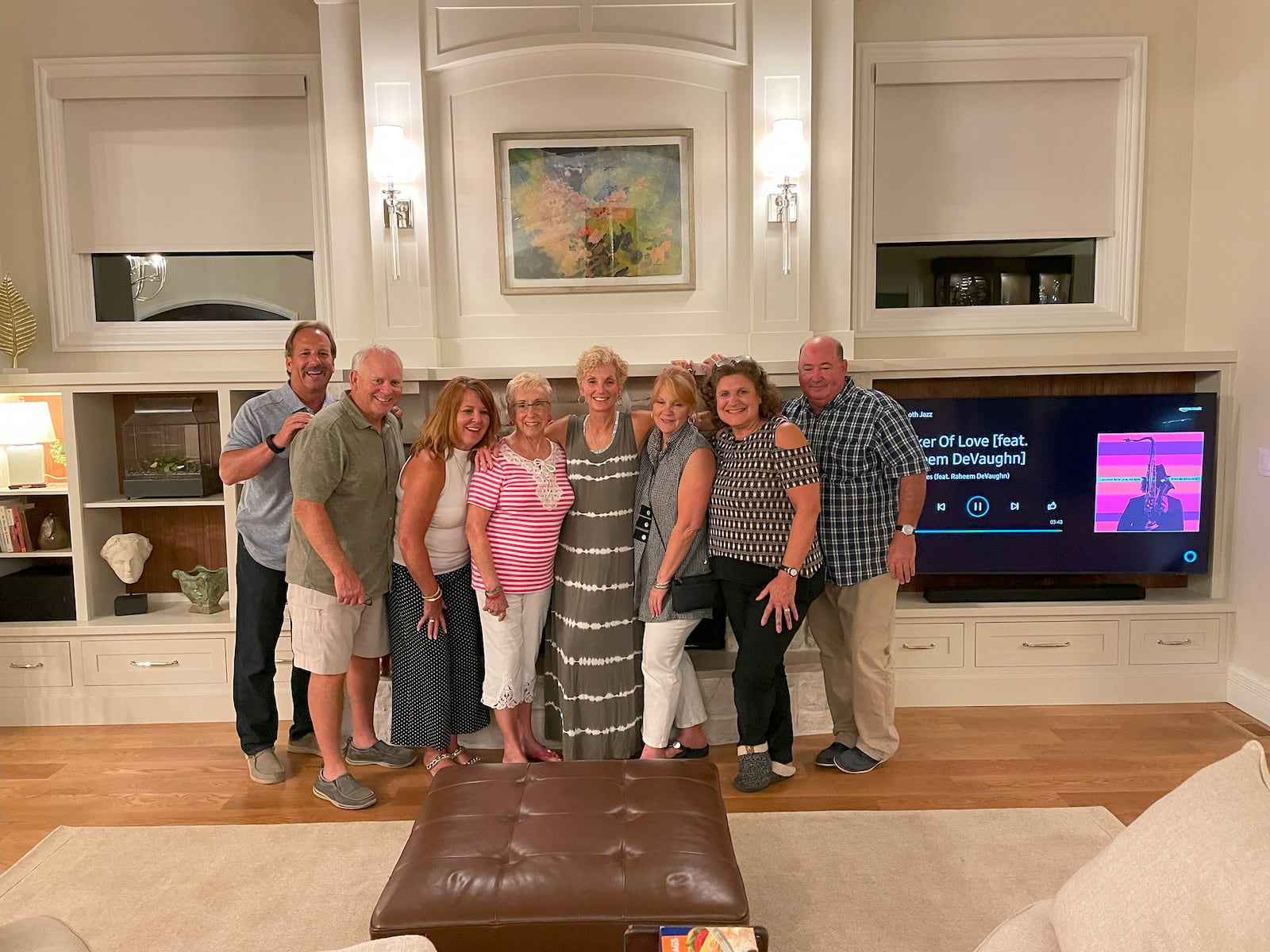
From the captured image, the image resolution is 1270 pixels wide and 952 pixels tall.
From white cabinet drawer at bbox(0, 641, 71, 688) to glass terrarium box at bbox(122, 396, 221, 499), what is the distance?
736mm

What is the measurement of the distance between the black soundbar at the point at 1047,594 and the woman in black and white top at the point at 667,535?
139 cm

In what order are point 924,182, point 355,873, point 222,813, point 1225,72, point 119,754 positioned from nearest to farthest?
point 355,873
point 222,813
point 119,754
point 1225,72
point 924,182

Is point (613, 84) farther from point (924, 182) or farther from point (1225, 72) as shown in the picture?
point (1225, 72)

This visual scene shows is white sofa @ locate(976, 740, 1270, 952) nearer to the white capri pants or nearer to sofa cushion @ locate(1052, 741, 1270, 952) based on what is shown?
sofa cushion @ locate(1052, 741, 1270, 952)

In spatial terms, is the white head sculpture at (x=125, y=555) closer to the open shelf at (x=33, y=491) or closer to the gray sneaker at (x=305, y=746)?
the open shelf at (x=33, y=491)

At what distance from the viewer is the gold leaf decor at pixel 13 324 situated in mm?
3965

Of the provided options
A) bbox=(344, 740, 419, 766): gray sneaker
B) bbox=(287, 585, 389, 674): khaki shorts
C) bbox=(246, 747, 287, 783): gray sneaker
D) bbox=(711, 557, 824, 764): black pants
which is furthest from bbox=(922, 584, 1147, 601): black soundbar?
bbox=(246, 747, 287, 783): gray sneaker

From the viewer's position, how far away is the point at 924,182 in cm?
415

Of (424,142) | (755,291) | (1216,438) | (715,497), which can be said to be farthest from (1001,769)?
(424,142)

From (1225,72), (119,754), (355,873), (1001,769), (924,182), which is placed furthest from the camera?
(924,182)

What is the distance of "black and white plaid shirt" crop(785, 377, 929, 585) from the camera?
3.20 metres

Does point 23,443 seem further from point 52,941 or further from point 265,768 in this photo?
point 52,941

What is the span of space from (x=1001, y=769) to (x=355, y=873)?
90.9 inches

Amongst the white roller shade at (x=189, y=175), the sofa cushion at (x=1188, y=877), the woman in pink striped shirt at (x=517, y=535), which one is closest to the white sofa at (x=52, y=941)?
the sofa cushion at (x=1188, y=877)
